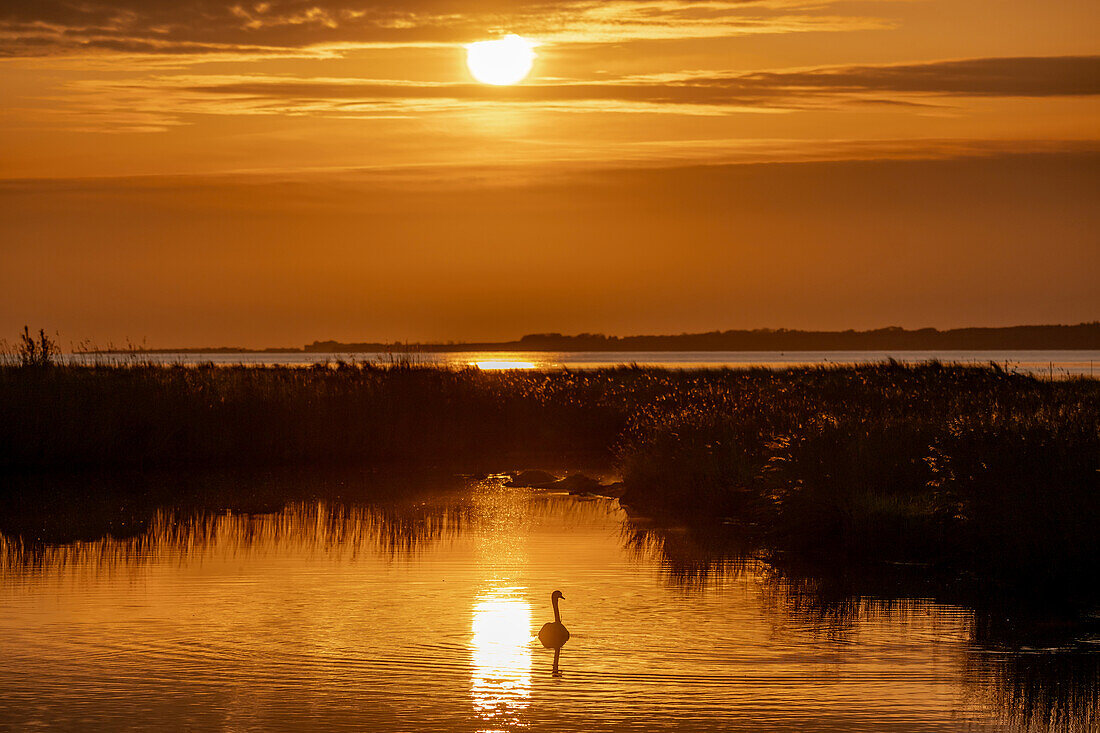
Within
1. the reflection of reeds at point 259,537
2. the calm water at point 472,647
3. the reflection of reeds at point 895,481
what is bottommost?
the calm water at point 472,647

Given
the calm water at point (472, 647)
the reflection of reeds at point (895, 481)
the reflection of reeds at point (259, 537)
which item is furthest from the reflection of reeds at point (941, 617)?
the reflection of reeds at point (259, 537)

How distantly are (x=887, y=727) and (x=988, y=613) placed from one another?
4.61m

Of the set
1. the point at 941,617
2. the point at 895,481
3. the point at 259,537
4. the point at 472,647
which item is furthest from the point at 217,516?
the point at 941,617

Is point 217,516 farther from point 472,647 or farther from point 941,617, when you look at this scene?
point 941,617

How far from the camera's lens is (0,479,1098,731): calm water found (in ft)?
32.0

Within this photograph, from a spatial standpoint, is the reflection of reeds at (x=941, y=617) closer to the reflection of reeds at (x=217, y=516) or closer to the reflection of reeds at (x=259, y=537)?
the reflection of reeds at (x=259, y=537)

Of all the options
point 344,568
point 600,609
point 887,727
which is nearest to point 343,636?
point 600,609

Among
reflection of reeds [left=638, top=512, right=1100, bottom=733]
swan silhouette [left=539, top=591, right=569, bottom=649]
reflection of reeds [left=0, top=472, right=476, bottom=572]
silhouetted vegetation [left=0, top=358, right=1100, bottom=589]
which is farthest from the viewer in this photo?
reflection of reeds [left=0, top=472, right=476, bottom=572]

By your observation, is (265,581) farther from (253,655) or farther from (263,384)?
(263,384)

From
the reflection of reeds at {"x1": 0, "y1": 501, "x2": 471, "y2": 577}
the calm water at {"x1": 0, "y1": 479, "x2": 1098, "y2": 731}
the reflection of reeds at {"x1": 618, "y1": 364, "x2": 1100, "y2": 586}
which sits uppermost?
the reflection of reeds at {"x1": 618, "y1": 364, "x2": 1100, "y2": 586}

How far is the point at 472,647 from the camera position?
11.8 metres

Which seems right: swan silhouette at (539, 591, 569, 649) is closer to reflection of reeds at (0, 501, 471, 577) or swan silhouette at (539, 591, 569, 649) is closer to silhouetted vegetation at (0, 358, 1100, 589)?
reflection of reeds at (0, 501, 471, 577)

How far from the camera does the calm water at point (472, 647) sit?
9766 millimetres

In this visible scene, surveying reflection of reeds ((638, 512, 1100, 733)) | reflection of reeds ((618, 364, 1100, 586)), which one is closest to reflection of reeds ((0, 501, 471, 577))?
reflection of reeds ((638, 512, 1100, 733))
